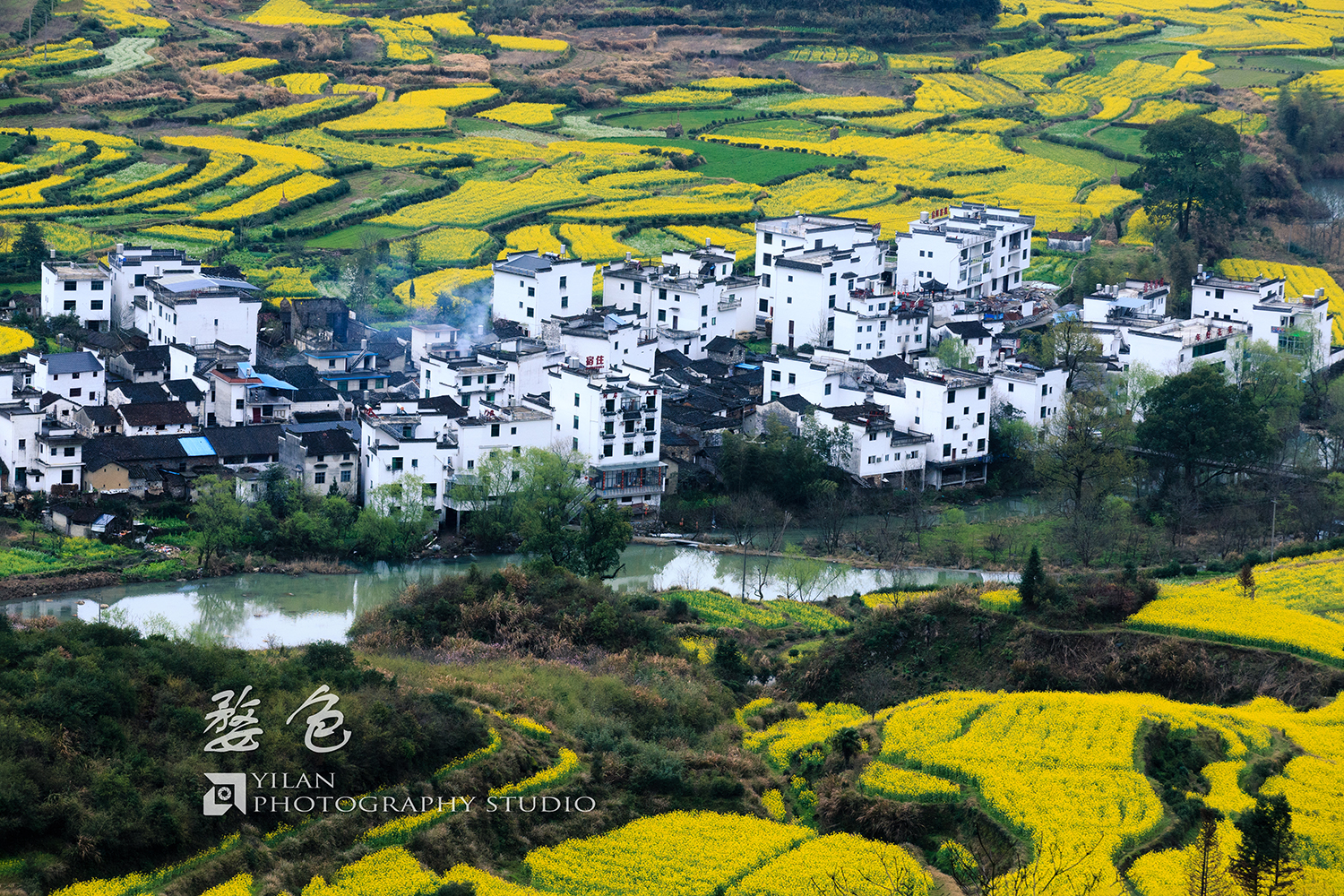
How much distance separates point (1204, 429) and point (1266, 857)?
1823 cm

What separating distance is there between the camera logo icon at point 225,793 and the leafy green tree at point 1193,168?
36564 mm

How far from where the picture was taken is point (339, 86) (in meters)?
66.4

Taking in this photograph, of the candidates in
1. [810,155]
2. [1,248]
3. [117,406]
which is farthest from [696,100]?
[117,406]

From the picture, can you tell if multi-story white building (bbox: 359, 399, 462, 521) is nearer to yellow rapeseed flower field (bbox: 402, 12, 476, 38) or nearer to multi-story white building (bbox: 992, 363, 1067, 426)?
multi-story white building (bbox: 992, 363, 1067, 426)

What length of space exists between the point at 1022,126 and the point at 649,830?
4988 cm

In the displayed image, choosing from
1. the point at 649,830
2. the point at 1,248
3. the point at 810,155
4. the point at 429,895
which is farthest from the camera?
the point at 810,155

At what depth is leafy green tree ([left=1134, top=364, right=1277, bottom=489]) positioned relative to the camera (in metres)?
34.6

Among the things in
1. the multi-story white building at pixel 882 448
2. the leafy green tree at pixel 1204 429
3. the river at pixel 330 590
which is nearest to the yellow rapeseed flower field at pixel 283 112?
the multi-story white building at pixel 882 448

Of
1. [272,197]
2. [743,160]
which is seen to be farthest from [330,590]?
[743,160]

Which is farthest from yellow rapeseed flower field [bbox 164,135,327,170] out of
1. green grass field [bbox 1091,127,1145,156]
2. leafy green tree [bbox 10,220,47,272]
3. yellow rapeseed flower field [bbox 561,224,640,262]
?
green grass field [bbox 1091,127,1145,156]

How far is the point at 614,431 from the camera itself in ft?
111

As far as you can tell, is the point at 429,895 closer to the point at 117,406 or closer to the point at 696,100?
the point at 117,406

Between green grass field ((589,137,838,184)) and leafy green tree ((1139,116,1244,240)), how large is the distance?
40.8ft

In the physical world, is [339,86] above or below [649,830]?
above
